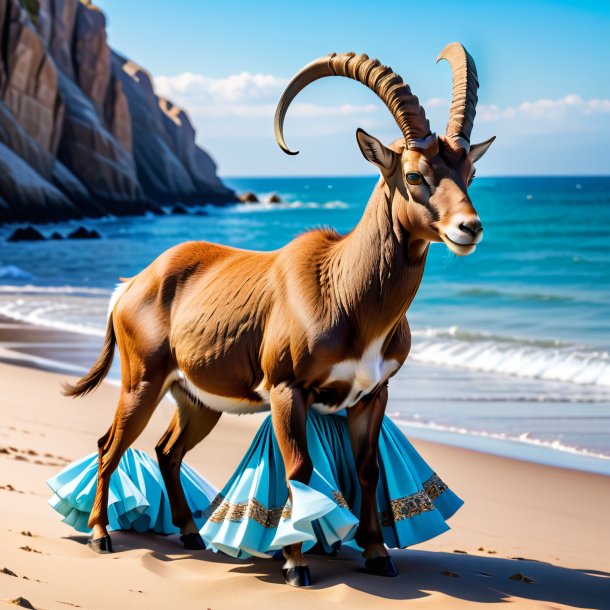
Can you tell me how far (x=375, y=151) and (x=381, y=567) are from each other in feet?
6.61

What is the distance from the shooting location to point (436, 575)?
17.7 ft

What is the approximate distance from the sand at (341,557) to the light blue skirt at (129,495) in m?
0.10

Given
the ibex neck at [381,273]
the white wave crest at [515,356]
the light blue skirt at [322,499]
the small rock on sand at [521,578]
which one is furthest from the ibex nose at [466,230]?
the white wave crest at [515,356]

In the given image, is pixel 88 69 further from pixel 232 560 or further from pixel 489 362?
pixel 232 560

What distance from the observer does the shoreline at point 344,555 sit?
4.89m

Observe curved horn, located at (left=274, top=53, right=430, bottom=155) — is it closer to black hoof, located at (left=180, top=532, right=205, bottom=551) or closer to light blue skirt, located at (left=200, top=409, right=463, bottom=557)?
light blue skirt, located at (left=200, top=409, right=463, bottom=557)

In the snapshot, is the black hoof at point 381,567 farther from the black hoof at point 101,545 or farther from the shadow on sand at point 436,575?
the black hoof at point 101,545

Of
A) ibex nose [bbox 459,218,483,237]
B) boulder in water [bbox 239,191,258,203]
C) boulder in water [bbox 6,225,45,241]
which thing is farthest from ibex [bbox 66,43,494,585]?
boulder in water [bbox 239,191,258,203]

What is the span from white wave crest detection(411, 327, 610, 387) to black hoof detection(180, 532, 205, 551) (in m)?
8.78

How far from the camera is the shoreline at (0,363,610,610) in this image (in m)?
4.89

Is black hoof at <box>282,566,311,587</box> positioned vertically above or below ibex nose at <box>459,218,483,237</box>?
below

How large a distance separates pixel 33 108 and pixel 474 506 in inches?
1672

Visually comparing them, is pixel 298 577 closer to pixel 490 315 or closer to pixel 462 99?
pixel 462 99

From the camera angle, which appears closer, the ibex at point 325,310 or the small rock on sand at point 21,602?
the small rock on sand at point 21,602
